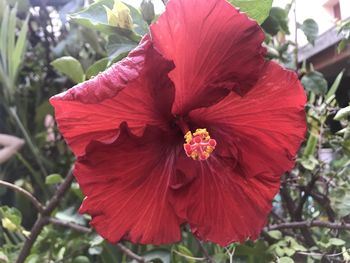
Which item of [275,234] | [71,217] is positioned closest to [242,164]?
[275,234]

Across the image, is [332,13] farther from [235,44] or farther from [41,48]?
[41,48]

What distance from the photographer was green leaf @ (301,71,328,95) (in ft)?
2.39

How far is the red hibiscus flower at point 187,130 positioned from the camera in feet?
1.25

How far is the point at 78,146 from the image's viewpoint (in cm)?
41

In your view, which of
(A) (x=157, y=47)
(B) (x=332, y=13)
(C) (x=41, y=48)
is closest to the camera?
(A) (x=157, y=47)

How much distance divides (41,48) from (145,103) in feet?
3.28

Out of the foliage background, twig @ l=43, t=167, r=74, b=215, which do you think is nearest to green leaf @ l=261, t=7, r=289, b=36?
the foliage background

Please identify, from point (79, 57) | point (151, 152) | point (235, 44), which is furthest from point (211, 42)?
point (79, 57)

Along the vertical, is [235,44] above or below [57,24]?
above

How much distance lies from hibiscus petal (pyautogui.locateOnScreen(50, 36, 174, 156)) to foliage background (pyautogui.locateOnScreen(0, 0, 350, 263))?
0.28 ft

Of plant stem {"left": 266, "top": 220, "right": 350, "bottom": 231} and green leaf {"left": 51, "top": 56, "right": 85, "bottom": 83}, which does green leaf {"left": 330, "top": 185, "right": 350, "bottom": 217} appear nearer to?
plant stem {"left": 266, "top": 220, "right": 350, "bottom": 231}

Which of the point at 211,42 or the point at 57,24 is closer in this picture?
the point at 211,42

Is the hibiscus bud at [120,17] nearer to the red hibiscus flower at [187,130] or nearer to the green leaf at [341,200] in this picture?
the red hibiscus flower at [187,130]

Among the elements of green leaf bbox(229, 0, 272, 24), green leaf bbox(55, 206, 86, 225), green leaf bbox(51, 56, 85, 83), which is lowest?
green leaf bbox(55, 206, 86, 225)
